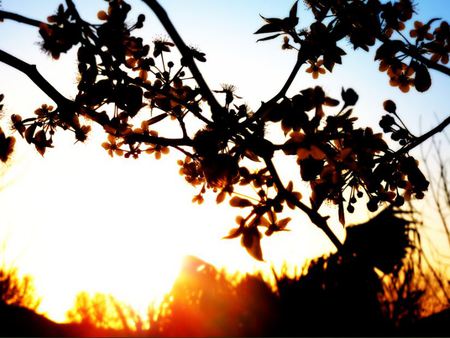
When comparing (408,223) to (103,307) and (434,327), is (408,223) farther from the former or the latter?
(103,307)

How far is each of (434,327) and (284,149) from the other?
3675 mm

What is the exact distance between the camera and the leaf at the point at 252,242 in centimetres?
143

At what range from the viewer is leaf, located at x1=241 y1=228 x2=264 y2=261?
4.70 ft

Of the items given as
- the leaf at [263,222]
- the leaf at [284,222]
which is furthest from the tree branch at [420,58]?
the leaf at [263,222]

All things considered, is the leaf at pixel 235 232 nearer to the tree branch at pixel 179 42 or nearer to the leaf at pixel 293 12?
the tree branch at pixel 179 42

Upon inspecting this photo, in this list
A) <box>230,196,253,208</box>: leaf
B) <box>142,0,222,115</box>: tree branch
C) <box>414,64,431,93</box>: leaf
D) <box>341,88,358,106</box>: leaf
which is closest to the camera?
<box>142,0,222,115</box>: tree branch

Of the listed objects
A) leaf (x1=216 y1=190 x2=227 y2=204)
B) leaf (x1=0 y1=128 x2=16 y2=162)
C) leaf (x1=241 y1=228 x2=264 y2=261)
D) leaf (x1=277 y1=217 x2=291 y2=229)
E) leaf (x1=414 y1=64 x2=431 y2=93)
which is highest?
leaf (x1=414 y1=64 x2=431 y2=93)

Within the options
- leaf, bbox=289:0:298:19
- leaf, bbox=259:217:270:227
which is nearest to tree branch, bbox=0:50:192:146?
leaf, bbox=259:217:270:227

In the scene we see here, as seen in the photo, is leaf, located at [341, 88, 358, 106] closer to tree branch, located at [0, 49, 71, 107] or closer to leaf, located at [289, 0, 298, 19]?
leaf, located at [289, 0, 298, 19]

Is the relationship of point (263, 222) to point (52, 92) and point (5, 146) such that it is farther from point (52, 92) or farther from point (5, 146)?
point (5, 146)

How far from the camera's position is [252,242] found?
57.2 inches

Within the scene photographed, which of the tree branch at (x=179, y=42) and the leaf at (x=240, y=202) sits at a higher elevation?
the tree branch at (x=179, y=42)

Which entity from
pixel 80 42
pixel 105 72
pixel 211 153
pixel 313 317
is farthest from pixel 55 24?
pixel 313 317

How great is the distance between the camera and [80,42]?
4.83 feet
